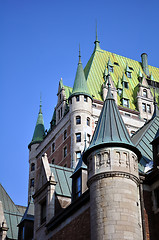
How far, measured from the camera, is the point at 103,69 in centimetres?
9331

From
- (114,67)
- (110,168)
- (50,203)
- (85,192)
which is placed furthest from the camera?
(114,67)

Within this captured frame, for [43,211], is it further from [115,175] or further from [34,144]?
[34,144]

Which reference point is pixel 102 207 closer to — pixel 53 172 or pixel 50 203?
pixel 50 203

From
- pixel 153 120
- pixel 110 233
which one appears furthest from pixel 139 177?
pixel 153 120

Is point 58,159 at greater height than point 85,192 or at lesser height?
greater

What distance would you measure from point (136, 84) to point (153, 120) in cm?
5604

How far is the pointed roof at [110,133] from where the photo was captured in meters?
28.5

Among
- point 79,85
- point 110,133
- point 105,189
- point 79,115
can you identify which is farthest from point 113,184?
point 79,85

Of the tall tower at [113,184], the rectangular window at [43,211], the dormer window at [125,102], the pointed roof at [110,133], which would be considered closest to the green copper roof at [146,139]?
the pointed roof at [110,133]

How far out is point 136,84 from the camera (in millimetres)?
94625

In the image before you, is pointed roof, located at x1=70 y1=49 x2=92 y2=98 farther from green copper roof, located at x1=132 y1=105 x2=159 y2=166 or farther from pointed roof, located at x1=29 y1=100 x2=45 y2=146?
green copper roof, located at x1=132 y1=105 x2=159 y2=166

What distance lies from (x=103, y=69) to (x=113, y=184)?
67074mm

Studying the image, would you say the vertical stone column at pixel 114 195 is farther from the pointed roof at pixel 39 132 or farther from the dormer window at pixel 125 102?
the pointed roof at pixel 39 132

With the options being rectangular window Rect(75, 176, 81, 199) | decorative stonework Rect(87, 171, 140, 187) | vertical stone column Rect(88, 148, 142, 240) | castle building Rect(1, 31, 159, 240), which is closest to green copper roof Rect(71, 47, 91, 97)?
castle building Rect(1, 31, 159, 240)
